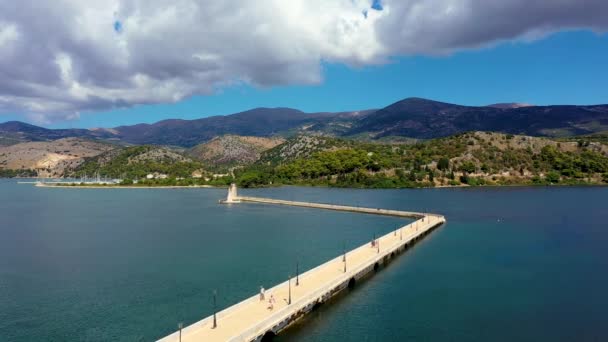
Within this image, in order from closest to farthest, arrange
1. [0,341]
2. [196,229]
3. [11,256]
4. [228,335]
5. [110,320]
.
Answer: [228,335] < [0,341] < [110,320] < [11,256] < [196,229]

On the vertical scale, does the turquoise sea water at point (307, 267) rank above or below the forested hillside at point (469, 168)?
below

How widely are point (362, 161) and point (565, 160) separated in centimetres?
8677

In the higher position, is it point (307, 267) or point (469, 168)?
point (469, 168)

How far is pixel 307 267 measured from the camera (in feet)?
161

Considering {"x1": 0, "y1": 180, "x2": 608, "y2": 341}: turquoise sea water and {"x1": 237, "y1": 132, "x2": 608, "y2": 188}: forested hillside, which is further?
{"x1": 237, "y1": 132, "x2": 608, "y2": 188}: forested hillside

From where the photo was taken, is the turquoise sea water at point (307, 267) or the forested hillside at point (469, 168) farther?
the forested hillside at point (469, 168)

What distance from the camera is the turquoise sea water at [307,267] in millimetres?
32750

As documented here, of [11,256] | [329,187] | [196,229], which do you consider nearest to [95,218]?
[196,229]

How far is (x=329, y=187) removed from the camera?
596 ft

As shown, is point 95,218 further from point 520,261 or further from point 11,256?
point 520,261

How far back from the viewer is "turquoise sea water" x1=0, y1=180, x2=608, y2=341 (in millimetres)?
32750

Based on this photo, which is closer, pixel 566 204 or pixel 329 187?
pixel 566 204

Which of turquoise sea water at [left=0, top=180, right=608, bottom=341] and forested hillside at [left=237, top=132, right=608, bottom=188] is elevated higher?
forested hillside at [left=237, top=132, right=608, bottom=188]

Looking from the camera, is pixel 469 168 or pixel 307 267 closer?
pixel 307 267
